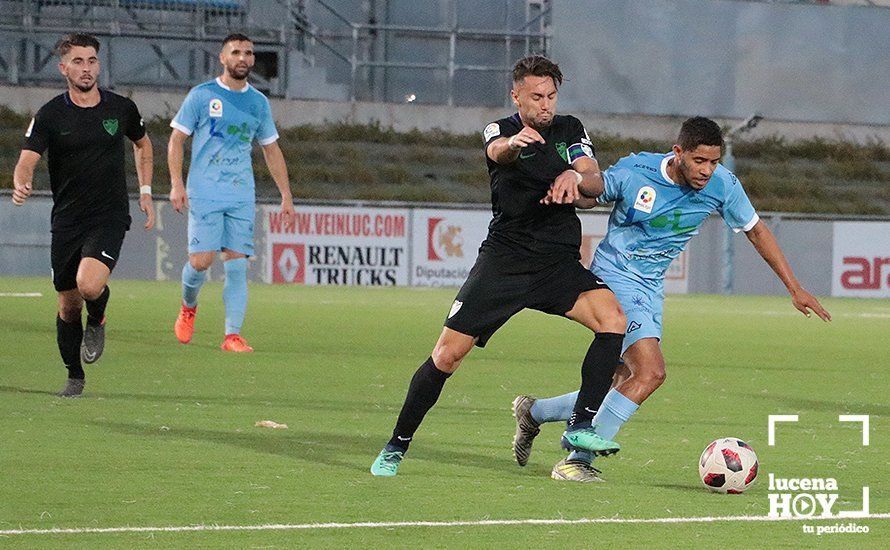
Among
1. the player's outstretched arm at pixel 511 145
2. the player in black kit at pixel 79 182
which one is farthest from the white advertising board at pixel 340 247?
the player's outstretched arm at pixel 511 145

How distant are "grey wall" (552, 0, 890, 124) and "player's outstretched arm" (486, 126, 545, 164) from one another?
2674 centimetres

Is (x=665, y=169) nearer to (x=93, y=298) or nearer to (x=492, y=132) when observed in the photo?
(x=492, y=132)

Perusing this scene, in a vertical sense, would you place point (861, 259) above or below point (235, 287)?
above

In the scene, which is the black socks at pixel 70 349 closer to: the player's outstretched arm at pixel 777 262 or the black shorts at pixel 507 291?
the black shorts at pixel 507 291

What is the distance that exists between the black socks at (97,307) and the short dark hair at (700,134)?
14.8 feet

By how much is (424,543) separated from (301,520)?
1.91 feet

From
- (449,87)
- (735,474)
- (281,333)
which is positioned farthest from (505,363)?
(449,87)

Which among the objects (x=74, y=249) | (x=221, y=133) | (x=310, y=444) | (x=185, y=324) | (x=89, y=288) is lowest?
(x=310, y=444)

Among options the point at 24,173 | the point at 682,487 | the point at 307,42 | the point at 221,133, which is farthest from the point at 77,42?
the point at 307,42

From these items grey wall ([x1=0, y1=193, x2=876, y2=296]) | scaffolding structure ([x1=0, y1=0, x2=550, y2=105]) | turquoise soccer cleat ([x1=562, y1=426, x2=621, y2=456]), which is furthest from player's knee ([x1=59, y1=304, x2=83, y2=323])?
scaffolding structure ([x1=0, y1=0, x2=550, y2=105])

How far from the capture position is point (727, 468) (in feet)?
21.7

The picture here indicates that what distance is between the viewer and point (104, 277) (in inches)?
388

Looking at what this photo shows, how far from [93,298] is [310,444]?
8.51ft

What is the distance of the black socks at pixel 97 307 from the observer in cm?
1039
